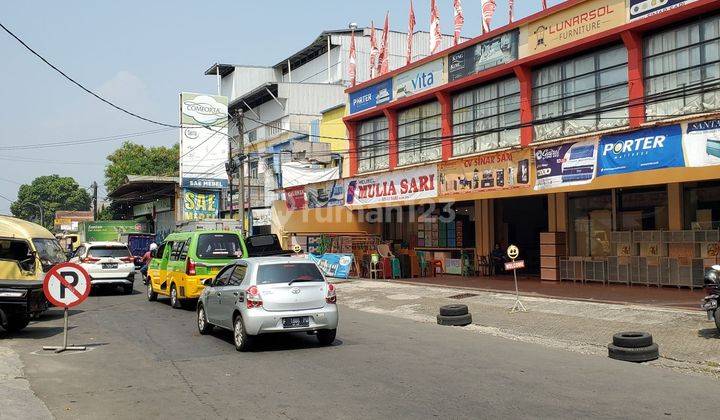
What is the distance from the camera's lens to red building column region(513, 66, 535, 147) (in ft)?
66.4

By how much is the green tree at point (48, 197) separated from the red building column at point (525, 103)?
11524 centimetres

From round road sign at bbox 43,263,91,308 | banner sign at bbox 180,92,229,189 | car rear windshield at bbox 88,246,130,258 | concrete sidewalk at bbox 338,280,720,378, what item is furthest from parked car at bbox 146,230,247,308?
banner sign at bbox 180,92,229,189

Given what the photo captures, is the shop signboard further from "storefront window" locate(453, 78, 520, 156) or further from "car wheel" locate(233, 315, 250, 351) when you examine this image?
"car wheel" locate(233, 315, 250, 351)

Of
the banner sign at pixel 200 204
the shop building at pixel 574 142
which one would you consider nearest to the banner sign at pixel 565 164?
the shop building at pixel 574 142

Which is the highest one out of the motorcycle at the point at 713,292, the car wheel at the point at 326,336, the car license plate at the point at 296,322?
the motorcycle at the point at 713,292

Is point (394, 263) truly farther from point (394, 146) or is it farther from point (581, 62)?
point (581, 62)

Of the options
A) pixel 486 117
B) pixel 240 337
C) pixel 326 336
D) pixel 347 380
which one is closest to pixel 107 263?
pixel 240 337

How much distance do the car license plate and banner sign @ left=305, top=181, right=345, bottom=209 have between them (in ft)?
58.4

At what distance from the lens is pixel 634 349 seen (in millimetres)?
9984

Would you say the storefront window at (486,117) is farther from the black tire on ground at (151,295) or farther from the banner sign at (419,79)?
the black tire on ground at (151,295)

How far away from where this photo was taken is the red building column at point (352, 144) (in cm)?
2995

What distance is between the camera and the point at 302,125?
149ft

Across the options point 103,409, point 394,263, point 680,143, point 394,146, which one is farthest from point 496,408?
point 394,146

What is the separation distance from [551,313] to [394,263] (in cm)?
1086
